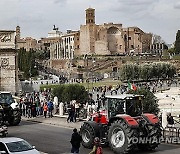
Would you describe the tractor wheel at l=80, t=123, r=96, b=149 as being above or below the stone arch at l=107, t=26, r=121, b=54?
below

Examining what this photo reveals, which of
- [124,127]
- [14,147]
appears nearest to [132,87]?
[124,127]

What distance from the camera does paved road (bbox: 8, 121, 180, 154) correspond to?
1390 centimetres

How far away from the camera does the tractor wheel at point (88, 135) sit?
14.0 metres

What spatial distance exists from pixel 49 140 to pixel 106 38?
97.0 meters

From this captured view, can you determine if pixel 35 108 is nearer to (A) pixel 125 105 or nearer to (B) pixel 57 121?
(B) pixel 57 121

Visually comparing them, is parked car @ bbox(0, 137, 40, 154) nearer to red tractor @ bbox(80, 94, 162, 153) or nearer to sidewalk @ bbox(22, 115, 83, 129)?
red tractor @ bbox(80, 94, 162, 153)

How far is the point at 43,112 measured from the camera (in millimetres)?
24641

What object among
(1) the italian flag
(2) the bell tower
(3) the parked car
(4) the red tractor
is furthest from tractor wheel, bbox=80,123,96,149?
(2) the bell tower

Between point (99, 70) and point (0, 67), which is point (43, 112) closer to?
point (0, 67)

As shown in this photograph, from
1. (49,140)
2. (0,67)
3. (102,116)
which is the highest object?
(0,67)

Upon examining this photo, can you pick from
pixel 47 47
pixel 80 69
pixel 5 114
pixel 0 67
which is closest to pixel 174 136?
pixel 5 114

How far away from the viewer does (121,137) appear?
43.4 feet

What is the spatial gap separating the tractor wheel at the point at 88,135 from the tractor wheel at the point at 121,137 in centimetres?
71

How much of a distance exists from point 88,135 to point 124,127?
1728 millimetres
